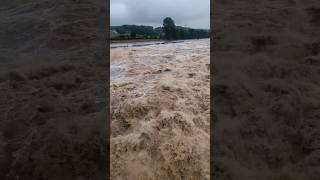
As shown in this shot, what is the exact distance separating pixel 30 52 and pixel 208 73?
83.9 inches

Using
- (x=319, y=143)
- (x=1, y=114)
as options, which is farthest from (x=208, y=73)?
(x=1, y=114)

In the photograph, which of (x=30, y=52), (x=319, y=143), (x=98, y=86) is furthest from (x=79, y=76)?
(x=319, y=143)

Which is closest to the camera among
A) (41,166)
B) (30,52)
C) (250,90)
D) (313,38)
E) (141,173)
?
(141,173)

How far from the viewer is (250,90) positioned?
4426 millimetres

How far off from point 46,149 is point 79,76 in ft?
3.14

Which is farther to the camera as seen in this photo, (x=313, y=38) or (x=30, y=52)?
(x=30, y=52)

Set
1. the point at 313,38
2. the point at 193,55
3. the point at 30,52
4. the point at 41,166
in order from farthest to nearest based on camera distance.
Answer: the point at 193,55 → the point at 30,52 → the point at 313,38 → the point at 41,166

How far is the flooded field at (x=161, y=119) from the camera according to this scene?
387 cm

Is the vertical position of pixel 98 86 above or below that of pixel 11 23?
below

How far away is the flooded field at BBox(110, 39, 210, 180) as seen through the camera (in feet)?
12.7

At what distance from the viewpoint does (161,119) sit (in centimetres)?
421

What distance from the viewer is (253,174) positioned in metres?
3.85

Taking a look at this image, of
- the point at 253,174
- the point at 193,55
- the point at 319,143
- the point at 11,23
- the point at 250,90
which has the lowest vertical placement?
the point at 253,174

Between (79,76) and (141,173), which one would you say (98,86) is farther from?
(141,173)
